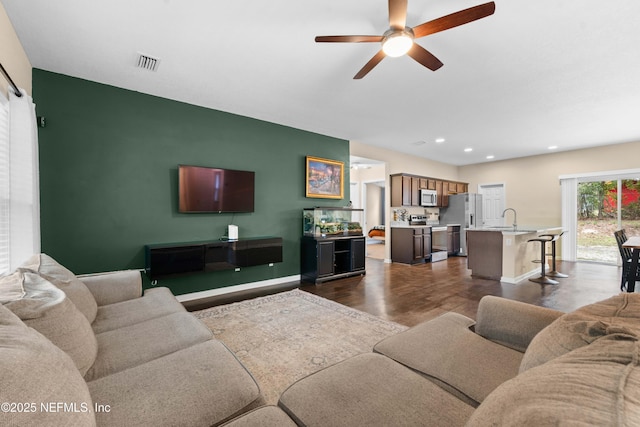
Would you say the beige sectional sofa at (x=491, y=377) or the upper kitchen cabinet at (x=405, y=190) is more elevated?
the upper kitchen cabinet at (x=405, y=190)

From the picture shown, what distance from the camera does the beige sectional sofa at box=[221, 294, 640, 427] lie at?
0.45m

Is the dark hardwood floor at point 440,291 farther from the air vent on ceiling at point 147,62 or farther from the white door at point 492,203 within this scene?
the air vent on ceiling at point 147,62

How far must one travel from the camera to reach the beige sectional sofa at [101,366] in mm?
633

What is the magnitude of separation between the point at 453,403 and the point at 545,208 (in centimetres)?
813

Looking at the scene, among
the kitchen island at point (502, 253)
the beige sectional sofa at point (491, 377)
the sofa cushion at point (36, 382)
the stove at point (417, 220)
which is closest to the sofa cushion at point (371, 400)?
the beige sectional sofa at point (491, 377)

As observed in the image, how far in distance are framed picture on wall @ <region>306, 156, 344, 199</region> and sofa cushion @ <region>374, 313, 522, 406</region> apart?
3.64m

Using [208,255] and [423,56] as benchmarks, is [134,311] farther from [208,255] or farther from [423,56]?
[423,56]

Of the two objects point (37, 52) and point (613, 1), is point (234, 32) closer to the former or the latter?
point (37, 52)

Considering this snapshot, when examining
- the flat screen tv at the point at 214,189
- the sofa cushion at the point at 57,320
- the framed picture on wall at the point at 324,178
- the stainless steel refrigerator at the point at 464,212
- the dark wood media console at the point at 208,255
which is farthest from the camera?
the stainless steel refrigerator at the point at 464,212

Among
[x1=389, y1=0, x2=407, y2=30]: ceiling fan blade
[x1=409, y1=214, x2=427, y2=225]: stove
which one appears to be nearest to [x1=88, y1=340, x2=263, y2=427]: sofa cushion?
[x1=389, y1=0, x2=407, y2=30]: ceiling fan blade

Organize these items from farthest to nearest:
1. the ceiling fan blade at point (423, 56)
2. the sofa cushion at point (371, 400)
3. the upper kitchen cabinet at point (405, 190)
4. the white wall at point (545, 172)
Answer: the upper kitchen cabinet at point (405, 190) → the white wall at point (545, 172) → the ceiling fan blade at point (423, 56) → the sofa cushion at point (371, 400)

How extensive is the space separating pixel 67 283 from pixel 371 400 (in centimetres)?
193

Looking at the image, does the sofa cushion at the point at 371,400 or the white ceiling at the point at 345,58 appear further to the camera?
the white ceiling at the point at 345,58

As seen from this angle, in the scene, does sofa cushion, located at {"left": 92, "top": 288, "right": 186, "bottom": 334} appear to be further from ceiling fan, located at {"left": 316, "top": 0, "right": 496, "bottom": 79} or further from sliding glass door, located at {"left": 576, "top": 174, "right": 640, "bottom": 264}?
sliding glass door, located at {"left": 576, "top": 174, "right": 640, "bottom": 264}
